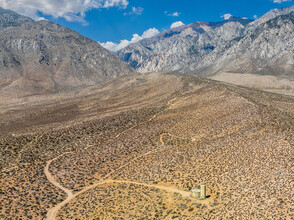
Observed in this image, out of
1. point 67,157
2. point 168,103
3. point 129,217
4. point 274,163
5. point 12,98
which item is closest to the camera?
point 129,217

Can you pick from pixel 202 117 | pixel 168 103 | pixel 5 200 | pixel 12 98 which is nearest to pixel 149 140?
pixel 202 117

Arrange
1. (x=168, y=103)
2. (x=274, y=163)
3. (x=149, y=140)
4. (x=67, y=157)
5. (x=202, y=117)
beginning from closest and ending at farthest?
(x=274, y=163)
(x=67, y=157)
(x=149, y=140)
(x=202, y=117)
(x=168, y=103)

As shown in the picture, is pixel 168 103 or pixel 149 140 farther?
pixel 168 103

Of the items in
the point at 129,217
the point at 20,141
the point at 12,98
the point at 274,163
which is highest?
the point at 12,98

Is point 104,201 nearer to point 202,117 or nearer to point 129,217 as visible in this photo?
point 129,217

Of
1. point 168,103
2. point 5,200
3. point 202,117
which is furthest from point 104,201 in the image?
point 168,103

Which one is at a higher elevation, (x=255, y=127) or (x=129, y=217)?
(x=255, y=127)

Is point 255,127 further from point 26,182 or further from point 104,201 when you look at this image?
point 26,182
